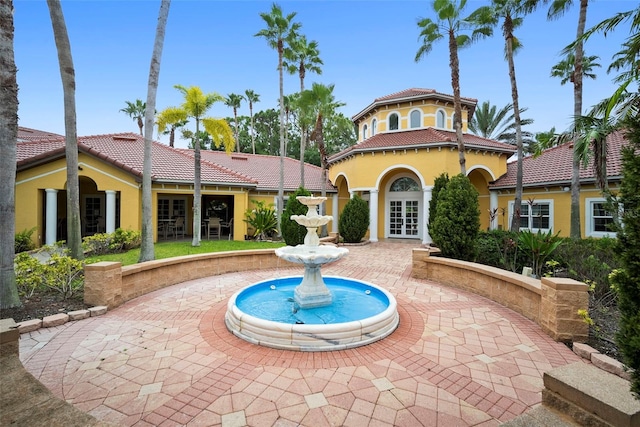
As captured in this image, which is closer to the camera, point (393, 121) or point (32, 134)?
point (393, 121)

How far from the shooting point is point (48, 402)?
209 centimetres

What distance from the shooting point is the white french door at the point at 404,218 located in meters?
19.0

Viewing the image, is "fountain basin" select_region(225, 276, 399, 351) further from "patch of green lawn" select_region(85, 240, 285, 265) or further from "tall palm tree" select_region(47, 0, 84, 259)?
"tall palm tree" select_region(47, 0, 84, 259)

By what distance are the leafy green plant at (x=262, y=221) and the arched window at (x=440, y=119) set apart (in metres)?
12.6

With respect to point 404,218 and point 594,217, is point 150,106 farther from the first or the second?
point 594,217

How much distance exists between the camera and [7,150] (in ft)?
18.5

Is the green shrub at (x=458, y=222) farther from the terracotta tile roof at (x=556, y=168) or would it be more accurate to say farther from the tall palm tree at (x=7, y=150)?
the tall palm tree at (x=7, y=150)

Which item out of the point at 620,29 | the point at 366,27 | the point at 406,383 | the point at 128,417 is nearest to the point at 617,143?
the point at 620,29

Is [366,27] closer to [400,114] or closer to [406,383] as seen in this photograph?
[400,114]

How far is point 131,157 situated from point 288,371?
1640cm

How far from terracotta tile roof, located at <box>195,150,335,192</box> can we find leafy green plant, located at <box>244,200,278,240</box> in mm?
2805

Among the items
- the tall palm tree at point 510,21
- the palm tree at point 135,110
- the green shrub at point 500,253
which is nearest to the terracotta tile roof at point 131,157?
the green shrub at point 500,253

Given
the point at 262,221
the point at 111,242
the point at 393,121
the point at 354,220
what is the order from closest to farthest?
the point at 111,242, the point at 262,221, the point at 354,220, the point at 393,121

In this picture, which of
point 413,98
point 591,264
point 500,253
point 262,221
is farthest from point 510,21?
point 262,221
